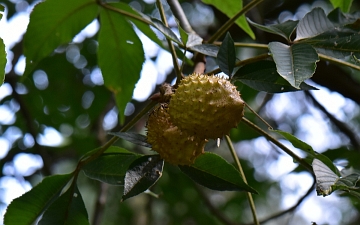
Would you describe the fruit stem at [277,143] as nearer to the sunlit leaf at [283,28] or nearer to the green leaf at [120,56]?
the sunlit leaf at [283,28]

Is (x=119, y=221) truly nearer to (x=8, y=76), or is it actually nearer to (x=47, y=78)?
(x=47, y=78)

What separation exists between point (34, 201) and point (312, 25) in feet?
3.06

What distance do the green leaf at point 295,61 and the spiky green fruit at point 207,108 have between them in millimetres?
128

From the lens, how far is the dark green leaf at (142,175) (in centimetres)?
116

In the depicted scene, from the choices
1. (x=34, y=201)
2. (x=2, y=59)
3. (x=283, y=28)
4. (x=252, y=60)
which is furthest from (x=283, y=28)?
(x=34, y=201)

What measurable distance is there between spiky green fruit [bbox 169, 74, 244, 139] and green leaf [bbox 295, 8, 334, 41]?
271 millimetres

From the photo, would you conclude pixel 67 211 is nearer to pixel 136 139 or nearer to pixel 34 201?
pixel 34 201

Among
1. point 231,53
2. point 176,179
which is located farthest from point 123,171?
point 176,179

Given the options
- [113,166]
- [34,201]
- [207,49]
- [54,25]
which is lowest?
[34,201]

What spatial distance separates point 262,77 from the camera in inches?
49.6

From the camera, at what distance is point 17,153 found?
3129 millimetres

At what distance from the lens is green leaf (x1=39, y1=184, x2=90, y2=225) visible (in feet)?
4.52

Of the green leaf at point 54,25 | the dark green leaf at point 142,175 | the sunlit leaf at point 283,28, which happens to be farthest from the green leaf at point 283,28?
the green leaf at point 54,25

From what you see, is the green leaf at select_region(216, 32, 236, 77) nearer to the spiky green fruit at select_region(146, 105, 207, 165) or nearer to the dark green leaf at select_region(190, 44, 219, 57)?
the dark green leaf at select_region(190, 44, 219, 57)
